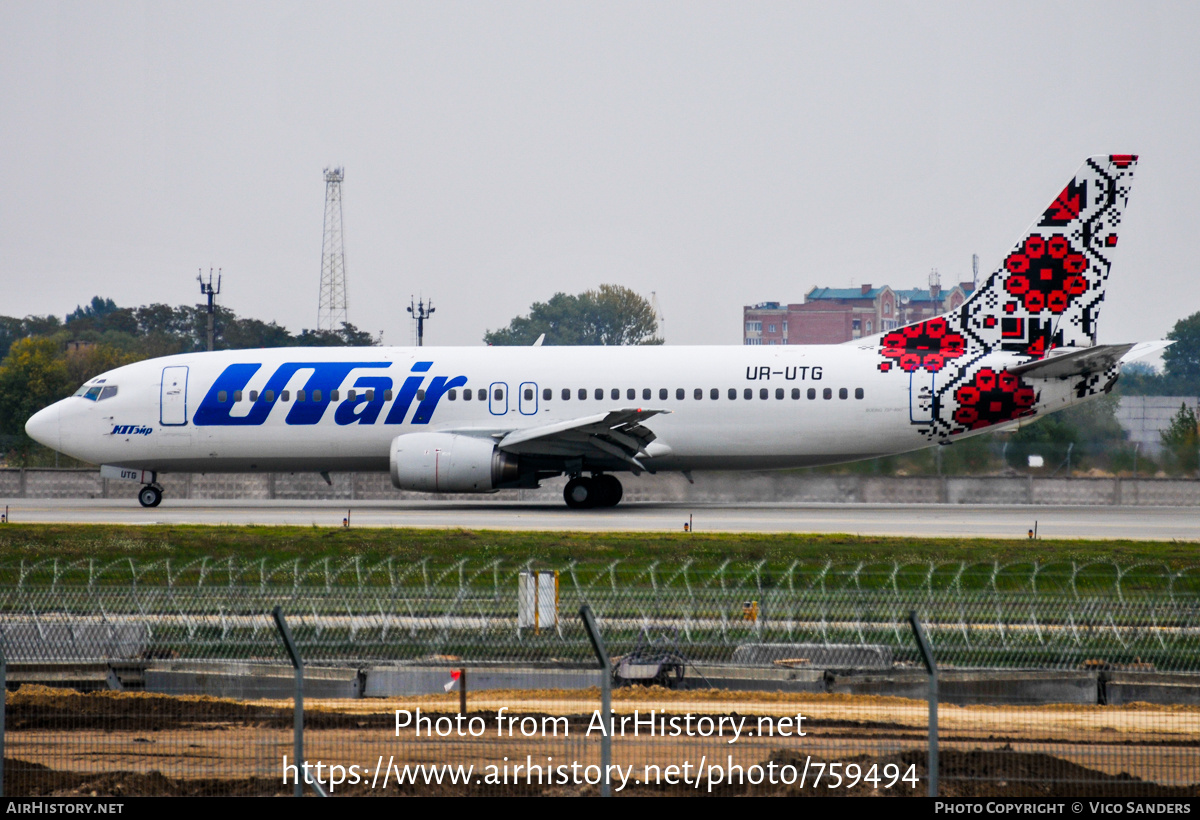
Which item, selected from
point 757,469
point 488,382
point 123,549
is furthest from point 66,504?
point 757,469

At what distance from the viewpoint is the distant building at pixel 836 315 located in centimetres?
15100

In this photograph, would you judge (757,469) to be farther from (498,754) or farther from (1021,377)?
(498,754)

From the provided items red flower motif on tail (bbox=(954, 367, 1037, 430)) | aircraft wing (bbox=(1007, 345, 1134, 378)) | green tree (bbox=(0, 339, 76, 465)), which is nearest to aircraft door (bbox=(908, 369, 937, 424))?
red flower motif on tail (bbox=(954, 367, 1037, 430))

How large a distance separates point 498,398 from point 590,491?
11.1ft

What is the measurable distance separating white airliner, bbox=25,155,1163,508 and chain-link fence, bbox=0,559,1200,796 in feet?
53.6

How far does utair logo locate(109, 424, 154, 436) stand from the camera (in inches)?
1310

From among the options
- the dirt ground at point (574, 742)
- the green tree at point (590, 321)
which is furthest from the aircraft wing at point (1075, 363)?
the green tree at point (590, 321)

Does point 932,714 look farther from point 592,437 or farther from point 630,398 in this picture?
point 630,398

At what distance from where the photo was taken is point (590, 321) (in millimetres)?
118625

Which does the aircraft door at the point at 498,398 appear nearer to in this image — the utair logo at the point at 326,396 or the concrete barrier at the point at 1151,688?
the utair logo at the point at 326,396

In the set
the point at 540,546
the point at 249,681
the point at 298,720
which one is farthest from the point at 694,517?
the point at 298,720

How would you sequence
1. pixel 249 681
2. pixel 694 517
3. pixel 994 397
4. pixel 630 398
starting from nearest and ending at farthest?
pixel 249 681, pixel 694 517, pixel 994 397, pixel 630 398

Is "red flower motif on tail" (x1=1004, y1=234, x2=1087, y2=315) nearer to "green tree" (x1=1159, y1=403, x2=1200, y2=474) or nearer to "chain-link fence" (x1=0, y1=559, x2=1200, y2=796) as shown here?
"green tree" (x1=1159, y1=403, x2=1200, y2=474)

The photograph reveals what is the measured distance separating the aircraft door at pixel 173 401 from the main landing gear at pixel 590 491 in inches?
404
